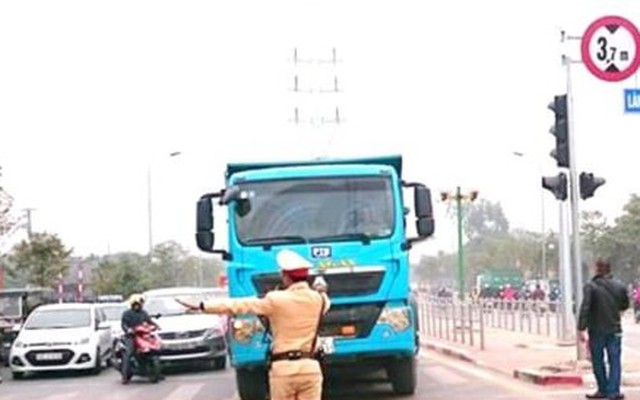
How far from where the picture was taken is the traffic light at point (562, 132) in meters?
18.6

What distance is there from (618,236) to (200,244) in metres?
60.9

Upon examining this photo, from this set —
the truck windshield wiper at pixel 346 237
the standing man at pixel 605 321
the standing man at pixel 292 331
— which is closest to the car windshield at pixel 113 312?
the truck windshield wiper at pixel 346 237

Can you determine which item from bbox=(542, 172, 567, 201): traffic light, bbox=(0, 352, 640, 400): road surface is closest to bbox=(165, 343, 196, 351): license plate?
bbox=(0, 352, 640, 400): road surface

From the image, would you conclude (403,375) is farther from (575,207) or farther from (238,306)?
(238,306)

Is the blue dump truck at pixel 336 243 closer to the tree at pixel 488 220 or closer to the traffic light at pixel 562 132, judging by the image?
the traffic light at pixel 562 132

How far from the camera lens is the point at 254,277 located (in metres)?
15.4

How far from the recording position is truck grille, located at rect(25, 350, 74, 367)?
81.4ft

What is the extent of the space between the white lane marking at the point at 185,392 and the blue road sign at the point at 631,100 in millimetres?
7341

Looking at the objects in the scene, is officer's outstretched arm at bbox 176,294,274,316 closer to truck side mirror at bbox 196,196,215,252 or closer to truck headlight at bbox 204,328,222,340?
truck side mirror at bbox 196,196,215,252

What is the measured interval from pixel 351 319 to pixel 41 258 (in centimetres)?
4634

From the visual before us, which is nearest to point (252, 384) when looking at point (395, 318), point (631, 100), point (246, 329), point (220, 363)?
point (246, 329)

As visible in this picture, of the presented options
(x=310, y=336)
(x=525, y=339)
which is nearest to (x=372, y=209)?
(x=310, y=336)

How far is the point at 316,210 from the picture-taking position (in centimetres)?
1583

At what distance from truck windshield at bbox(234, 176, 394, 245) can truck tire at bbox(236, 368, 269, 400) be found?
188cm
